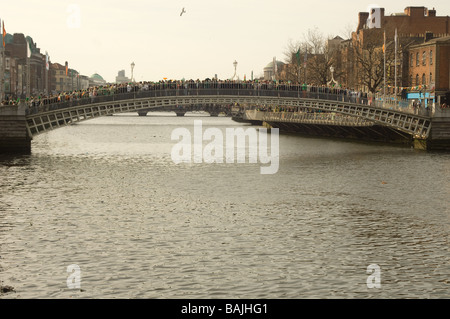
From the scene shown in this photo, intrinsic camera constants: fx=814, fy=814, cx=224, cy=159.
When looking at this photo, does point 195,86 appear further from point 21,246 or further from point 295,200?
point 21,246

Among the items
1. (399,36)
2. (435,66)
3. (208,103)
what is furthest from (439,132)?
(399,36)

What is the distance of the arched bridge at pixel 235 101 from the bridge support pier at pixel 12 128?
5.17 feet

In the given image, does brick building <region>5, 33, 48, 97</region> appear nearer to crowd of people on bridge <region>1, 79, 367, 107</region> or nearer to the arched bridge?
crowd of people on bridge <region>1, 79, 367, 107</region>

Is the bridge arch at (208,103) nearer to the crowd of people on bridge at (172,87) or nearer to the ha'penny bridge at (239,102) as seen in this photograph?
the ha'penny bridge at (239,102)

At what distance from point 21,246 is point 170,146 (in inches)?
2043

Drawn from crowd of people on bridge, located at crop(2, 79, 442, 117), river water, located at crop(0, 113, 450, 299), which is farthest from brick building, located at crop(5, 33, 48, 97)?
river water, located at crop(0, 113, 450, 299)

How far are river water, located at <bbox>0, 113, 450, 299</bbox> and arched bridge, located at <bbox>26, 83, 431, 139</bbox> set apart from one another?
1518 centimetres

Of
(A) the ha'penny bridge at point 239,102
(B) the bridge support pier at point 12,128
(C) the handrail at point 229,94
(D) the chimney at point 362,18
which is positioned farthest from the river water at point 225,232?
(D) the chimney at point 362,18

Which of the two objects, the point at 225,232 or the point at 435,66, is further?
the point at 435,66

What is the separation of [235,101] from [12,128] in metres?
17.6

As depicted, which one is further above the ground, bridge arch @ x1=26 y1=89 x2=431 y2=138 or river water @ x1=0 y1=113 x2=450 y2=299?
bridge arch @ x1=26 y1=89 x2=431 y2=138

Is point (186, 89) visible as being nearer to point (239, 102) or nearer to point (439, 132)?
point (239, 102)

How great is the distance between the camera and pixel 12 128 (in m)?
55.8

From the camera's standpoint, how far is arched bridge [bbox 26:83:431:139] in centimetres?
6044
